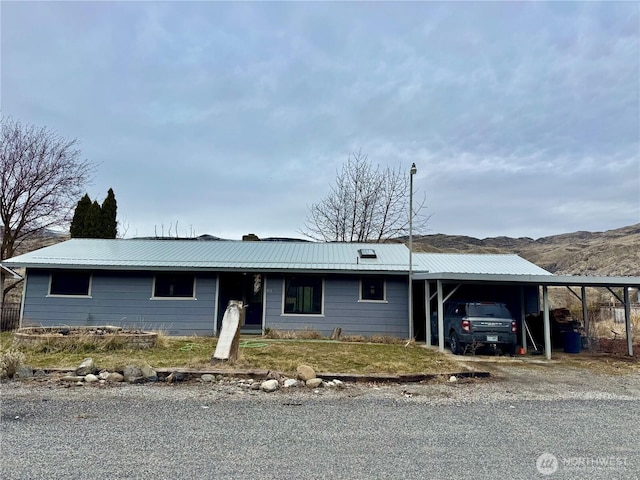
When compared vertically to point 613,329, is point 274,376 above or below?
below

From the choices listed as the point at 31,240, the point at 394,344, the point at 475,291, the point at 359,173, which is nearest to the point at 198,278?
the point at 394,344

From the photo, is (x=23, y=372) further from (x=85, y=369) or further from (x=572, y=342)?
(x=572, y=342)

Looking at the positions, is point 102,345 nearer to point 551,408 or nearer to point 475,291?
point 551,408

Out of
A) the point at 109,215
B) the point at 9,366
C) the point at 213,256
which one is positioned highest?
the point at 109,215

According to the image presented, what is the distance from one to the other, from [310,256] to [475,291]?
6.27 meters

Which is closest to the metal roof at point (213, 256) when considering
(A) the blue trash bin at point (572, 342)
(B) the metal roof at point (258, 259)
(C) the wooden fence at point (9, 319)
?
(B) the metal roof at point (258, 259)

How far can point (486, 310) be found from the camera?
11133mm

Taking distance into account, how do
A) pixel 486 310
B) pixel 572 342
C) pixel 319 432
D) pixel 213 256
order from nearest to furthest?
pixel 319 432 < pixel 486 310 < pixel 572 342 < pixel 213 256

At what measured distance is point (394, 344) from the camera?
13.2m

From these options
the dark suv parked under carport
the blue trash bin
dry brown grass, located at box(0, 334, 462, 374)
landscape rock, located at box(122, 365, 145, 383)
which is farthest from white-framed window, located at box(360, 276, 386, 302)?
landscape rock, located at box(122, 365, 145, 383)

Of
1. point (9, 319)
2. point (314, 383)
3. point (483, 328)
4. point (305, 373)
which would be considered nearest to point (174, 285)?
point (9, 319)

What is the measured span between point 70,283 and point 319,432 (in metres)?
13.2

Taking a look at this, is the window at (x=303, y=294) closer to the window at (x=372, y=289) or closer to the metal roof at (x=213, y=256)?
the metal roof at (x=213, y=256)

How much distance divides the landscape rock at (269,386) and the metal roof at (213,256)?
7.16 metres
